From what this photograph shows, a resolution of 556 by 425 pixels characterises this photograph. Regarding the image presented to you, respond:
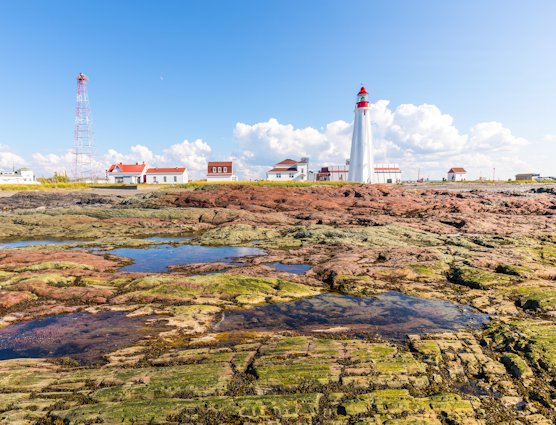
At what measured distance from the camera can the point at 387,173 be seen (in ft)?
349

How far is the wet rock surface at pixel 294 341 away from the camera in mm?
6254

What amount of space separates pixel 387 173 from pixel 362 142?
105 feet

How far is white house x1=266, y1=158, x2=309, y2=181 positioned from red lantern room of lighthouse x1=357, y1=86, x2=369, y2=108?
1158 inches

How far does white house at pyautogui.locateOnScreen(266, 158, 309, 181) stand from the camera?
103m

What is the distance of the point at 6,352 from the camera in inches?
351

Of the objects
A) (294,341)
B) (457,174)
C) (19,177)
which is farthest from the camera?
(457,174)

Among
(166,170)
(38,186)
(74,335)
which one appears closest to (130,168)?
(166,170)

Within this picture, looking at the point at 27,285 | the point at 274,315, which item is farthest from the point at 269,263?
the point at 27,285

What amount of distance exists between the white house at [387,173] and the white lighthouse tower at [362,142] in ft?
83.1

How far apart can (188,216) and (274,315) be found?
2498 cm

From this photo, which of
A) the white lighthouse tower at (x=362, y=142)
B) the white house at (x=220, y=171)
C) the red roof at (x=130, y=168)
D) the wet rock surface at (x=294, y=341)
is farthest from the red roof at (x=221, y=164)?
the wet rock surface at (x=294, y=341)

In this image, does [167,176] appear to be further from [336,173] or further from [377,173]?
[377,173]

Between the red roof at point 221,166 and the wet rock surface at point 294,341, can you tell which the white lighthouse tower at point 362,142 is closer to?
the red roof at point 221,166

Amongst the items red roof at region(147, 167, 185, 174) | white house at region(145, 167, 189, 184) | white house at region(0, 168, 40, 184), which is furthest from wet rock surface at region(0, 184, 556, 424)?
white house at region(0, 168, 40, 184)
